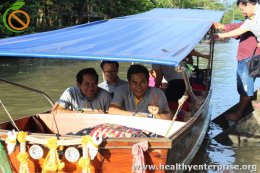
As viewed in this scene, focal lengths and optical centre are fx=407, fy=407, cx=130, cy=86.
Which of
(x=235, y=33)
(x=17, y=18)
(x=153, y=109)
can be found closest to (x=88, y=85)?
(x=153, y=109)

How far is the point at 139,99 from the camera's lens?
4316 millimetres

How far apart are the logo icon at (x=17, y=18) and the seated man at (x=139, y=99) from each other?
12.2m

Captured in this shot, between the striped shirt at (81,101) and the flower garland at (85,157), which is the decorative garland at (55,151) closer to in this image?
the flower garland at (85,157)

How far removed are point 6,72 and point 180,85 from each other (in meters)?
10.1

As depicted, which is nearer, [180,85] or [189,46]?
[189,46]

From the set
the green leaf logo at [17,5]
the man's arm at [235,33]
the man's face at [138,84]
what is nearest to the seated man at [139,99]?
the man's face at [138,84]

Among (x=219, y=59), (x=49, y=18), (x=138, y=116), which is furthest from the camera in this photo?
(x=49, y=18)

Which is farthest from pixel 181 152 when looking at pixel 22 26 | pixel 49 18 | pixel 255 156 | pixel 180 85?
pixel 49 18

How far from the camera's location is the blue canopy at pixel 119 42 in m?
3.27

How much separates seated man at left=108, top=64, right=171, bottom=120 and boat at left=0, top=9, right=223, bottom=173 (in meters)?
0.22

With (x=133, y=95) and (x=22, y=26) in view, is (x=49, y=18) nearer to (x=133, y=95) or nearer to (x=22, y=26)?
(x=22, y=26)

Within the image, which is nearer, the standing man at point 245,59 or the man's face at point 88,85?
the man's face at point 88,85

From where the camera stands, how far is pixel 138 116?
13.5 feet

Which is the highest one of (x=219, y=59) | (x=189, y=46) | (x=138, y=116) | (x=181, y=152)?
(x=189, y=46)
